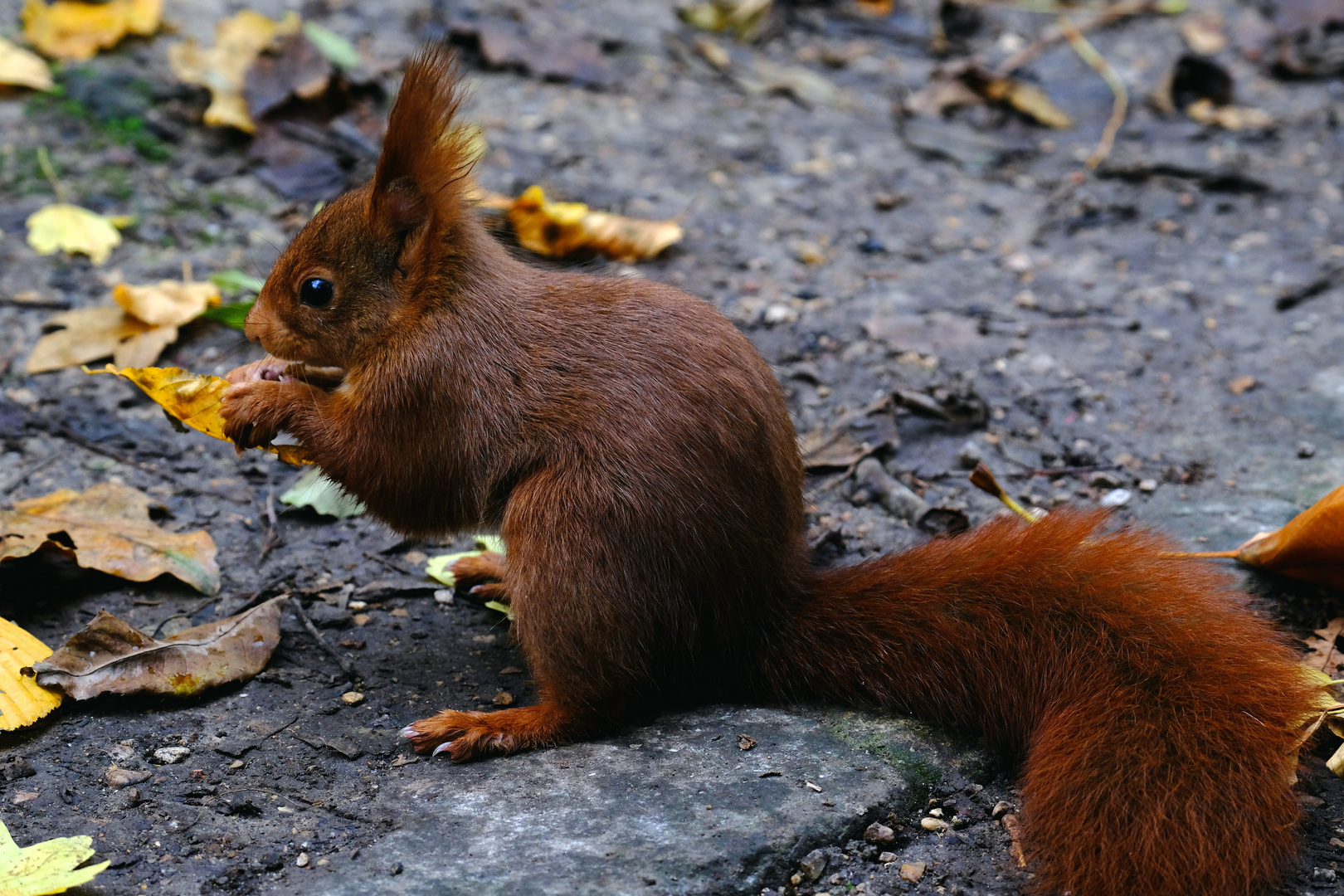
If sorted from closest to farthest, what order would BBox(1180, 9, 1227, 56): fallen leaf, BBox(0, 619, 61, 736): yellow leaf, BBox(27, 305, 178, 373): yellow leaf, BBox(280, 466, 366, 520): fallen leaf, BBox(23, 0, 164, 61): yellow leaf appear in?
BBox(0, 619, 61, 736): yellow leaf
BBox(280, 466, 366, 520): fallen leaf
BBox(27, 305, 178, 373): yellow leaf
BBox(23, 0, 164, 61): yellow leaf
BBox(1180, 9, 1227, 56): fallen leaf

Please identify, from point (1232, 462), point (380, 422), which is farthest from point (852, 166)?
point (380, 422)

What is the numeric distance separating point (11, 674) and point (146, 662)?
0.23m

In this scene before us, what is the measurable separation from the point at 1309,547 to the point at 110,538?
8.54ft

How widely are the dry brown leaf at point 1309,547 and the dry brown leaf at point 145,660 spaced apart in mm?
2160

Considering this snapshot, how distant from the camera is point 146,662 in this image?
238cm

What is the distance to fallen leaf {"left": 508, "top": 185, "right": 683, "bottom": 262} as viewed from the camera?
13.2 ft

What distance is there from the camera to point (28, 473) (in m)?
3.08

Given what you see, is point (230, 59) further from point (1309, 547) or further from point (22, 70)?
point (1309, 547)

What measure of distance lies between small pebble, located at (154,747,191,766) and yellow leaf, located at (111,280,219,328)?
5.16 feet

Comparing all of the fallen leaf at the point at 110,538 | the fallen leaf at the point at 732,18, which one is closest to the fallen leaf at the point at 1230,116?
the fallen leaf at the point at 732,18

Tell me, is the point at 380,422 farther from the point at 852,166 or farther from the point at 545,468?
the point at 852,166

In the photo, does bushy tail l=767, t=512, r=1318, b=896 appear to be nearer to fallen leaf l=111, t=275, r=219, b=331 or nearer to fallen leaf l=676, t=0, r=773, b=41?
fallen leaf l=111, t=275, r=219, b=331

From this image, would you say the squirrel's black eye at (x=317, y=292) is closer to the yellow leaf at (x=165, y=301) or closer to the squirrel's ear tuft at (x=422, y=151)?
the squirrel's ear tuft at (x=422, y=151)

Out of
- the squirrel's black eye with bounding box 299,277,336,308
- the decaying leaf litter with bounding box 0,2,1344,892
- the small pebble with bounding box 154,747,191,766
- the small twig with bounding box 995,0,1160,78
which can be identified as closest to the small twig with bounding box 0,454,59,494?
the decaying leaf litter with bounding box 0,2,1344,892
